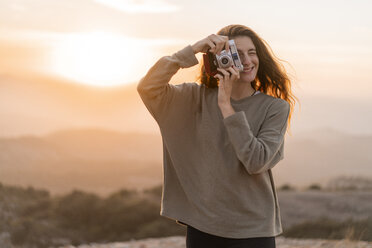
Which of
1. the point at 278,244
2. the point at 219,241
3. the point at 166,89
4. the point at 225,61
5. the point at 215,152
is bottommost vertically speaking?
the point at 278,244

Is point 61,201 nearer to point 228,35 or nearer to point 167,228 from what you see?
point 167,228

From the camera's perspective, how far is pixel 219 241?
211 centimetres

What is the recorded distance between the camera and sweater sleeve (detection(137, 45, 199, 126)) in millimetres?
2121

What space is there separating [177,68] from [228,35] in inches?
11.8

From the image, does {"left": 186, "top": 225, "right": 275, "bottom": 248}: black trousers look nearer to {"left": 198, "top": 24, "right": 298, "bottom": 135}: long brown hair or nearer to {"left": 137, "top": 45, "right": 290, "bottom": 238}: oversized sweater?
{"left": 137, "top": 45, "right": 290, "bottom": 238}: oversized sweater

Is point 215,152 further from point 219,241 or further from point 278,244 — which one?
point 278,244

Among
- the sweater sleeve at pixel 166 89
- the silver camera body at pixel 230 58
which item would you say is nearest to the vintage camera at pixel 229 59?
the silver camera body at pixel 230 58

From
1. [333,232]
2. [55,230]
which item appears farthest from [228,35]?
[55,230]

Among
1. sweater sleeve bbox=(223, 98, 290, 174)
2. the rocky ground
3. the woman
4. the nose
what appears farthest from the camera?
the rocky ground

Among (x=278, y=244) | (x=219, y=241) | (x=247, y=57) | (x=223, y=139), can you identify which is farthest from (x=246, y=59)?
(x=278, y=244)

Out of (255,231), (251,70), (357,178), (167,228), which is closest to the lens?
(255,231)

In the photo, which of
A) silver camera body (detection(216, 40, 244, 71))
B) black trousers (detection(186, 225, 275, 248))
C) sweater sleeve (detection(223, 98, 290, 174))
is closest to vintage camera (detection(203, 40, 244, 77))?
silver camera body (detection(216, 40, 244, 71))

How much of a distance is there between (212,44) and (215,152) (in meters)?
0.50

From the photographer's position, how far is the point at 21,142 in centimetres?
1555
